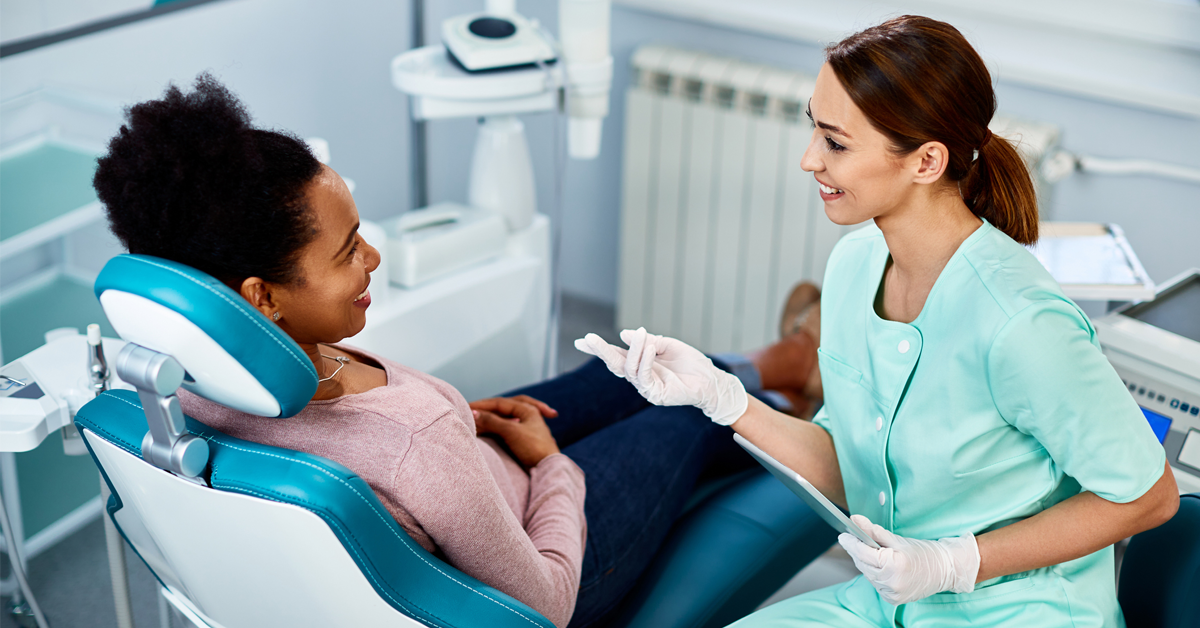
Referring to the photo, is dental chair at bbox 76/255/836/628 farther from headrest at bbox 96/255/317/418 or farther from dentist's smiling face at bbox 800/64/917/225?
dentist's smiling face at bbox 800/64/917/225

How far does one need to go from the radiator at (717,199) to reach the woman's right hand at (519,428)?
1153mm

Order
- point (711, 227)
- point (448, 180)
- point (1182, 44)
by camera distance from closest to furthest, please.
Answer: point (1182, 44), point (711, 227), point (448, 180)

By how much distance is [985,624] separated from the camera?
112cm

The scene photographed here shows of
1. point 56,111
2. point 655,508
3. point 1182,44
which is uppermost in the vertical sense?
point 1182,44

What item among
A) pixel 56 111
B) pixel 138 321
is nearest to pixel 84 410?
pixel 138 321

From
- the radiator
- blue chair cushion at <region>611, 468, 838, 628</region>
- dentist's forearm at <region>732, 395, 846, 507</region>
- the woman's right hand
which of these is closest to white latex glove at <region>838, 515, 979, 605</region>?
dentist's forearm at <region>732, 395, 846, 507</region>

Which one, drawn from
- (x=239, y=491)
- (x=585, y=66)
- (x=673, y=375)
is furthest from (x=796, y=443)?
(x=585, y=66)

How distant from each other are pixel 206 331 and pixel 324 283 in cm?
19

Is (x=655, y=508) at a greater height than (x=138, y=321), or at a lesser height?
lesser

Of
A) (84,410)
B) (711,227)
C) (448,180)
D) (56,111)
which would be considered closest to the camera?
(84,410)

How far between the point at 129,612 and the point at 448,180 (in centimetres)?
189

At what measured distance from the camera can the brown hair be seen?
1035mm

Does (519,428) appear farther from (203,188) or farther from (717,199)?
(717,199)

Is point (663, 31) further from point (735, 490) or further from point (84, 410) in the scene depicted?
point (84, 410)
